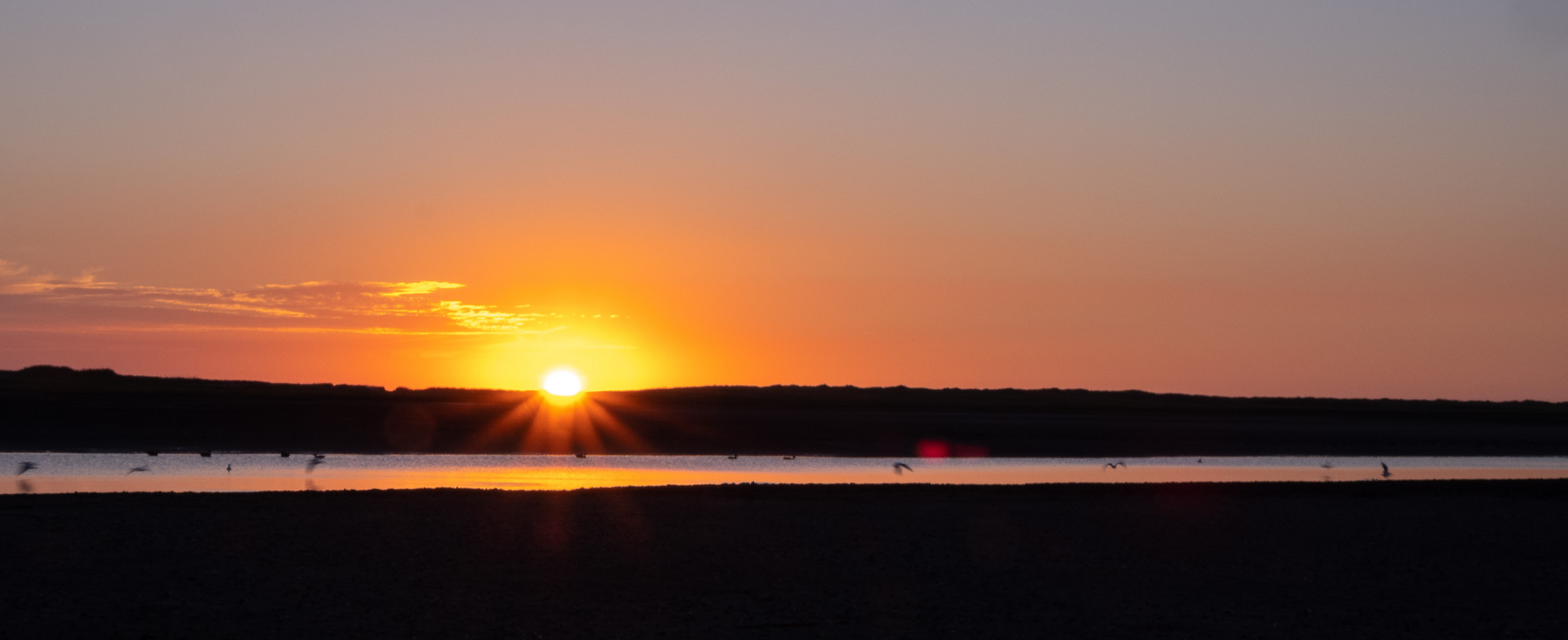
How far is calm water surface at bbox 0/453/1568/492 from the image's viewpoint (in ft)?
80.5

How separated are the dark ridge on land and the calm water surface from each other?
10.3 feet

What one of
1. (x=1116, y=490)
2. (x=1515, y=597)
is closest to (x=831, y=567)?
(x=1515, y=597)

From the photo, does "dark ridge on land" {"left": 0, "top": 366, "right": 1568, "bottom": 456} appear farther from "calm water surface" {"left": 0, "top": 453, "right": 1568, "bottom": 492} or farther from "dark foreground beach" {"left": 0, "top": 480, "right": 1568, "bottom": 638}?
"dark foreground beach" {"left": 0, "top": 480, "right": 1568, "bottom": 638}

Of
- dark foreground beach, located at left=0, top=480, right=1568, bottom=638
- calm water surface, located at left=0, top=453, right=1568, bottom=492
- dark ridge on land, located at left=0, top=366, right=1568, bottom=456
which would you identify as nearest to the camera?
dark foreground beach, located at left=0, top=480, right=1568, bottom=638

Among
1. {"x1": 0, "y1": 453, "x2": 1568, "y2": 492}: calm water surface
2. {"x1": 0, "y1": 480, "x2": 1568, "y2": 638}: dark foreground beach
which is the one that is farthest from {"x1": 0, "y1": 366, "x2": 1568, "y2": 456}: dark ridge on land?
{"x1": 0, "y1": 480, "x2": 1568, "y2": 638}: dark foreground beach

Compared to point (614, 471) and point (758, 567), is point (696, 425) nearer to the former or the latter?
point (614, 471)

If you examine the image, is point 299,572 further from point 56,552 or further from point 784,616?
point 784,616

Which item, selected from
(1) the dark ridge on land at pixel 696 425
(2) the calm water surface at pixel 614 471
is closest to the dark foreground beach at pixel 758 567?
(2) the calm water surface at pixel 614 471

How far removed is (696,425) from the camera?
5138 centimetres

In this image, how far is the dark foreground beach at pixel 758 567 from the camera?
11.3m

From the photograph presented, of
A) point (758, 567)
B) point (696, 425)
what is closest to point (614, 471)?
point (758, 567)

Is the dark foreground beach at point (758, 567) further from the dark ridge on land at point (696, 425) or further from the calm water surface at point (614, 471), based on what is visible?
the dark ridge on land at point (696, 425)

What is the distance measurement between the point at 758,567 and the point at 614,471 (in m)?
16.1

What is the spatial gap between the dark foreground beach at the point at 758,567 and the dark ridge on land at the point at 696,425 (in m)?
19.1
